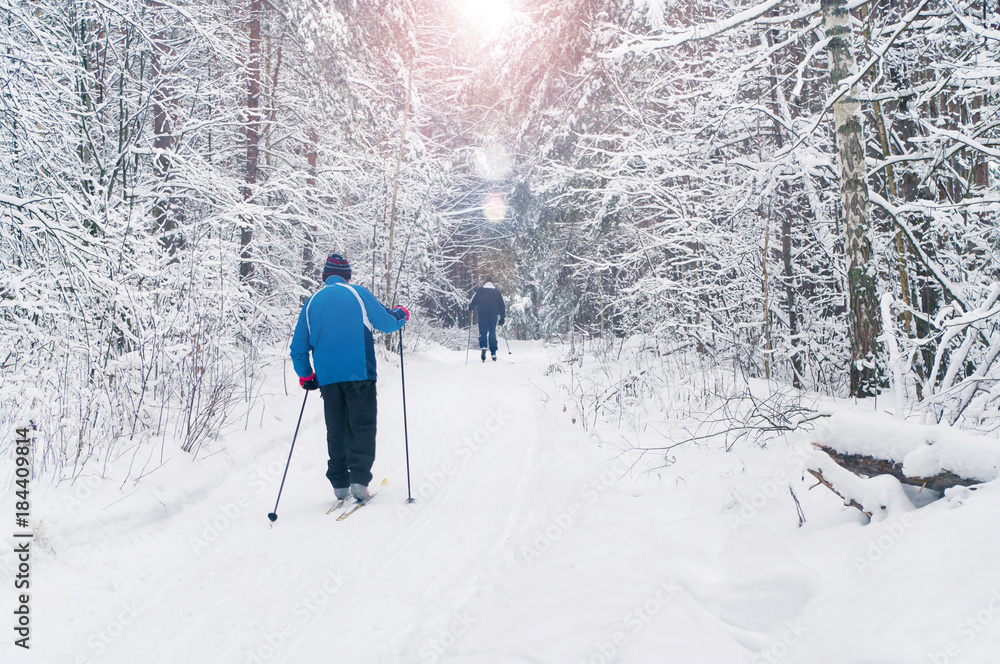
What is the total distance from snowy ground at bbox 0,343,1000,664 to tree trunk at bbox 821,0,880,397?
6.76ft

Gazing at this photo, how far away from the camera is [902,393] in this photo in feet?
10.5

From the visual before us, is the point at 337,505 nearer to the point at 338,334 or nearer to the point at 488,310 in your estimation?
the point at 338,334

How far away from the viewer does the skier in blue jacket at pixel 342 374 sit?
4.52 metres

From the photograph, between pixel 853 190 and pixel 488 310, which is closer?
pixel 853 190

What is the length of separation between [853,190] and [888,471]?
13.6ft

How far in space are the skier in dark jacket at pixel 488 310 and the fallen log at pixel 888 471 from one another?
11038 mm

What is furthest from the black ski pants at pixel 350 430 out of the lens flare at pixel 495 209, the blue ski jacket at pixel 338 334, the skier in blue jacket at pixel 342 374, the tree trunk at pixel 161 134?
the lens flare at pixel 495 209

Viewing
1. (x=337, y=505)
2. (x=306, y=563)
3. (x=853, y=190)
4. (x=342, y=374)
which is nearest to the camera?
(x=306, y=563)

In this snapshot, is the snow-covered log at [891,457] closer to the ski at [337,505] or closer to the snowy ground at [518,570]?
the snowy ground at [518,570]

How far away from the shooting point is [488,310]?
45.5ft

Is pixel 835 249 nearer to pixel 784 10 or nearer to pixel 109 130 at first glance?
pixel 784 10

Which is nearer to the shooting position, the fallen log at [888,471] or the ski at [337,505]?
the fallen log at [888,471]

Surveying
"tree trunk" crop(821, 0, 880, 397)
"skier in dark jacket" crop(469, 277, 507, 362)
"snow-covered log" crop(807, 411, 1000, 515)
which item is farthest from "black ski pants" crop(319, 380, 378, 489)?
"skier in dark jacket" crop(469, 277, 507, 362)

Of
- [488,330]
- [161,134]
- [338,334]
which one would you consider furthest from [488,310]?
[338,334]
